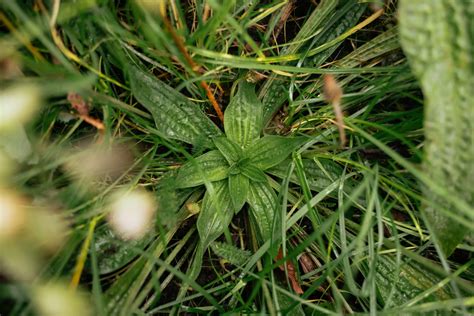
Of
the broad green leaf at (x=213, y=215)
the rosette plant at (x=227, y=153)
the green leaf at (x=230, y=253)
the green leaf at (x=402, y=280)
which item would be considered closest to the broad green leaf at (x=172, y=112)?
the rosette plant at (x=227, y=153)

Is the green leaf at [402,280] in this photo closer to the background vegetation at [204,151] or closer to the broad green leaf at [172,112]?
the background vegetation at [204,151]

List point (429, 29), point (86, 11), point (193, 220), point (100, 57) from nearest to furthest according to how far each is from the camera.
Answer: point (429, 29)
point (86, 11)
point (100, 57)
point (193, 220)

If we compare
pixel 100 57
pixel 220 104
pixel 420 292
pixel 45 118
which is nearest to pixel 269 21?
pixel 220 104

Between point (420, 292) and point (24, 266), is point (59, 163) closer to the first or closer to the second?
point (24, 266)

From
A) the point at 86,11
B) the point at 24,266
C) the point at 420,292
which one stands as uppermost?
the point at 86,11

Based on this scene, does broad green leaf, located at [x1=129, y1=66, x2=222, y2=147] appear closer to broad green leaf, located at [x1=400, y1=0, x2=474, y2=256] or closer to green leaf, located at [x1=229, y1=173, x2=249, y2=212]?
green leaf, located at [x1=229, y1=173, x2=249, y2=212]

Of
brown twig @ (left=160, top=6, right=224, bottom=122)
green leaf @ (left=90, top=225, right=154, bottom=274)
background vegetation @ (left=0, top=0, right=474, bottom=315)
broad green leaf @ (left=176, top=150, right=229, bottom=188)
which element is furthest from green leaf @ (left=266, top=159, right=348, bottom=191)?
green leaf @ (left=90, top=225, right=154, bottom=274)

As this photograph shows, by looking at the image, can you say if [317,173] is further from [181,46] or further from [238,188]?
[181,46]
